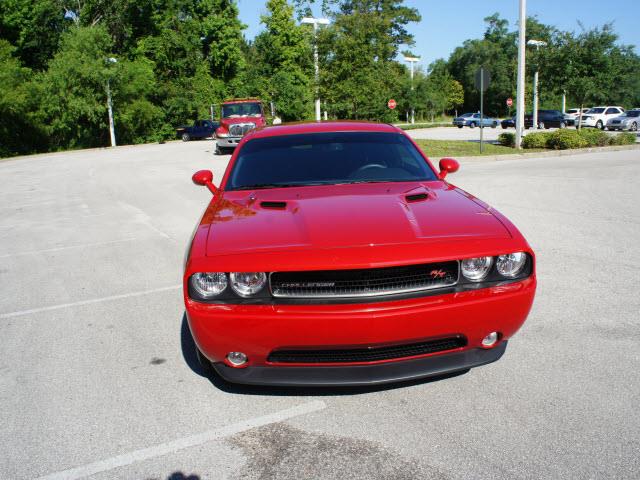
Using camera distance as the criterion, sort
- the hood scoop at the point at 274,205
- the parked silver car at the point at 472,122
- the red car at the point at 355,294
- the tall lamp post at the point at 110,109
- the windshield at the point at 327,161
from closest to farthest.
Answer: the red car at the point at 355,294 < the hood scoop at the point at 274,205 < the windshield at the point at 327,161 < the tall lamp post at the point at 110,109 < the parked silver car at the point at 472,122

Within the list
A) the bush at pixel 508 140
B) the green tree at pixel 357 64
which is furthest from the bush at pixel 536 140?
the green tree at pixel 357 64

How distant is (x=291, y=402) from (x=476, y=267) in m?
1.28

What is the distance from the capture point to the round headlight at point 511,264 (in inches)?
119

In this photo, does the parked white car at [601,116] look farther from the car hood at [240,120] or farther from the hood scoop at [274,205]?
the hood scoop at [274,205]

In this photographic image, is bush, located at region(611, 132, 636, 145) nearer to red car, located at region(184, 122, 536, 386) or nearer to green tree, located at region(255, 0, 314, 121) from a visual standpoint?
red car, located at region(184, 122, 536, 386)

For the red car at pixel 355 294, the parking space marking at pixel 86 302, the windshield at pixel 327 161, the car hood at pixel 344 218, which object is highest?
the windshield at pixel 327 161

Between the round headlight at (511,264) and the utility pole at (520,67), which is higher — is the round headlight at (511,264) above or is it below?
below

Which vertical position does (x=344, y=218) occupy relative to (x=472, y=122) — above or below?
below

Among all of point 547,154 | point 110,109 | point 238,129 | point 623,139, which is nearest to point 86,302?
point 547,154

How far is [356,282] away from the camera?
282 cm

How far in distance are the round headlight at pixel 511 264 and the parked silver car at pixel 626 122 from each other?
41.7m

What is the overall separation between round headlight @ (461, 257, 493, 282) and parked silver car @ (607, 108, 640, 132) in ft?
137

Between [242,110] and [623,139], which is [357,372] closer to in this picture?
[623,139]

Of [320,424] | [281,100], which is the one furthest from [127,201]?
[281,100]
